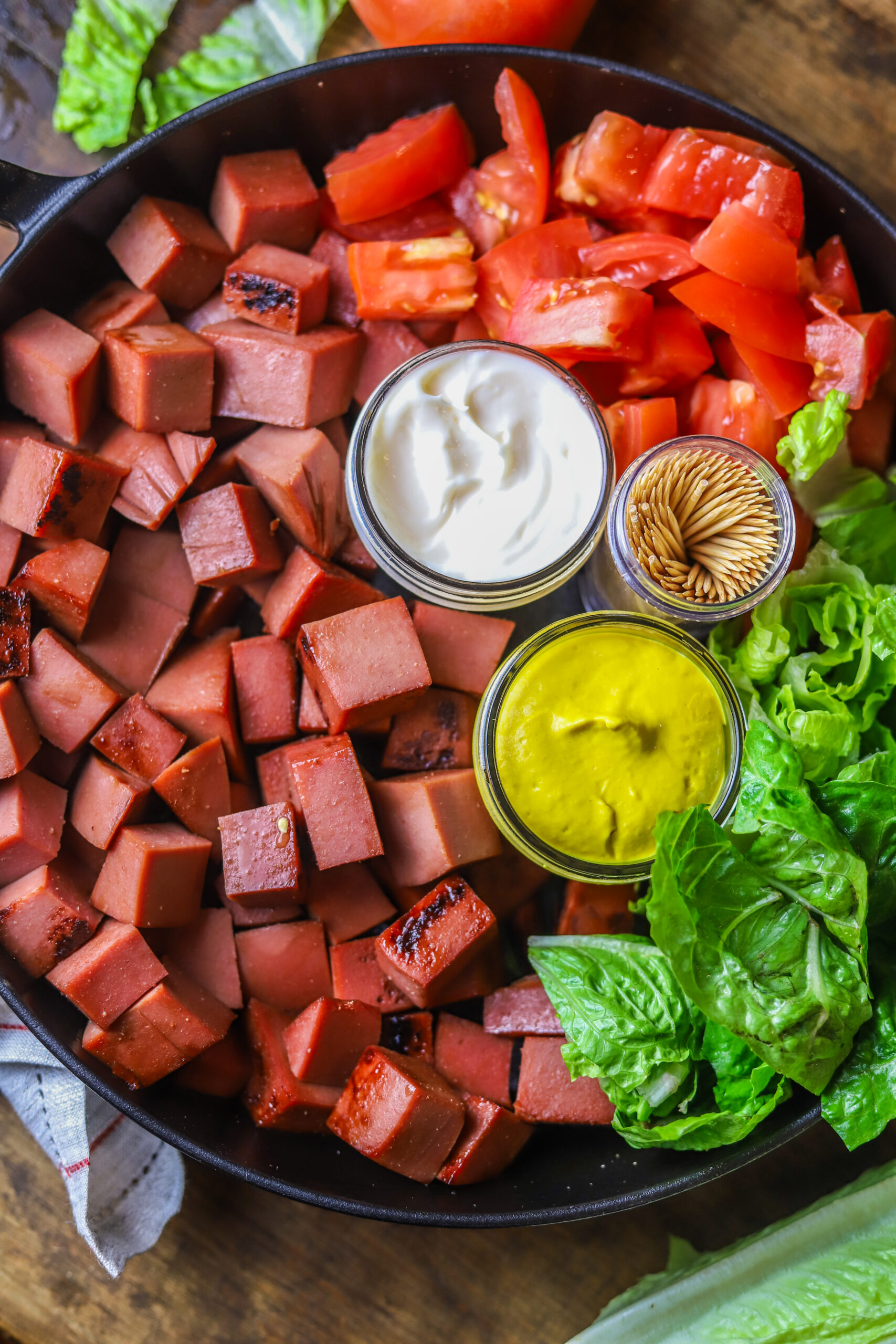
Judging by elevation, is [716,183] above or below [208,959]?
above

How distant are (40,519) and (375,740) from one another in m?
0.84

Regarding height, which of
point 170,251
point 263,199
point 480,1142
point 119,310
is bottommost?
point 480,1142

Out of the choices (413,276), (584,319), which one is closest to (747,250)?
(584,319)

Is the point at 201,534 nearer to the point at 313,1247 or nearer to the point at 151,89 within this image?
the point at 151,89

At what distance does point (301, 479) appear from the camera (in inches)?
81.6

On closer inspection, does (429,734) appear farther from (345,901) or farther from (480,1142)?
(480,1142)

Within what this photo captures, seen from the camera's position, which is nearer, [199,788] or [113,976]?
[113,976]

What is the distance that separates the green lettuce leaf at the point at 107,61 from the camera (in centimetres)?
241

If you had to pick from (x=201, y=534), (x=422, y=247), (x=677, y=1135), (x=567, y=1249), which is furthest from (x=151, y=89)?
(x=567, y=1249)

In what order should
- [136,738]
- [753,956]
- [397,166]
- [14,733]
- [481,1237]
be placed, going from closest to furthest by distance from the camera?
[753,956] → [14,733] → [136,738] → [397,166] → [481,1237]

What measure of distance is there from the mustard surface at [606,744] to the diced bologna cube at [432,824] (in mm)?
106

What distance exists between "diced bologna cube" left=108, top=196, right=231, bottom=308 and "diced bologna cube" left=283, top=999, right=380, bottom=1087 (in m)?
1.57

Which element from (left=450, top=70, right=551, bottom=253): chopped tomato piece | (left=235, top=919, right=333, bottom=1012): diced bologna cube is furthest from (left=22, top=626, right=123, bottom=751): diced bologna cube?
(left=450, top=70, right=551, bottom=253): chopped tomato piece

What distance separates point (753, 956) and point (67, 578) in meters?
1.53
